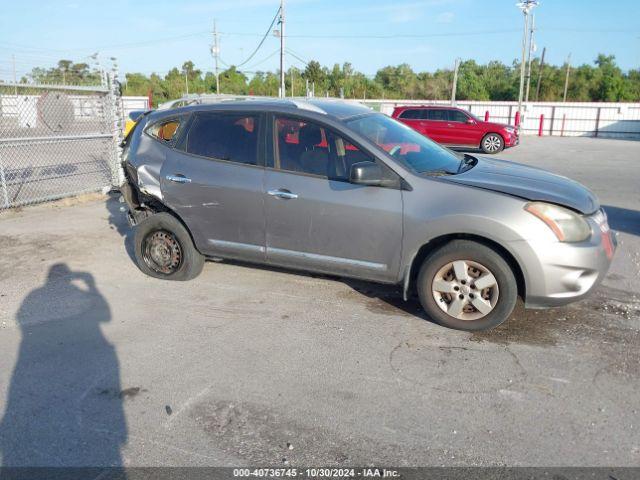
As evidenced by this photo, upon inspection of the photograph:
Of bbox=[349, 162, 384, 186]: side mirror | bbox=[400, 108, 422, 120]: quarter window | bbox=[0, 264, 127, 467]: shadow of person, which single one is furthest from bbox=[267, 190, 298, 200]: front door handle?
bbox=[400, 108, 422, 120]: quarter window

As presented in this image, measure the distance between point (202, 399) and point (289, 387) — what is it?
1.87 ft

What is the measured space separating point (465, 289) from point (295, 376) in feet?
5.07

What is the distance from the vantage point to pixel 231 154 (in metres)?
5.12

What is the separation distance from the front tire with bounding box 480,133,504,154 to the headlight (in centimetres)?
1660

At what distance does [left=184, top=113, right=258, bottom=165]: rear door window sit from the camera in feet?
16.6

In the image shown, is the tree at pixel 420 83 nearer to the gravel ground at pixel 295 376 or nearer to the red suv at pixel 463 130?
the red suv at pixel 463 130

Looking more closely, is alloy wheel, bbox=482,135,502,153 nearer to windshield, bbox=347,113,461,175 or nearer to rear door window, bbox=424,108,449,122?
rear door window, bbox=424,108,449,122

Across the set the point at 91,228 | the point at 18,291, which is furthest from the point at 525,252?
the point at 91,228

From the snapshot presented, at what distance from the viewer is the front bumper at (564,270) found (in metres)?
4.02

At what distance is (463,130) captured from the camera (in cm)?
1981

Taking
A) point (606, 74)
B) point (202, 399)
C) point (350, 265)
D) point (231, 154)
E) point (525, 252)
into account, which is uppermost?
point (606, 74)

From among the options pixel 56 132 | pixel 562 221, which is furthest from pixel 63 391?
pixel 56 132

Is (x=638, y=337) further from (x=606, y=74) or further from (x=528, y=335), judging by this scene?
(x=606, y=74)

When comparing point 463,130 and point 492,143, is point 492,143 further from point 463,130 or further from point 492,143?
point 463,130
